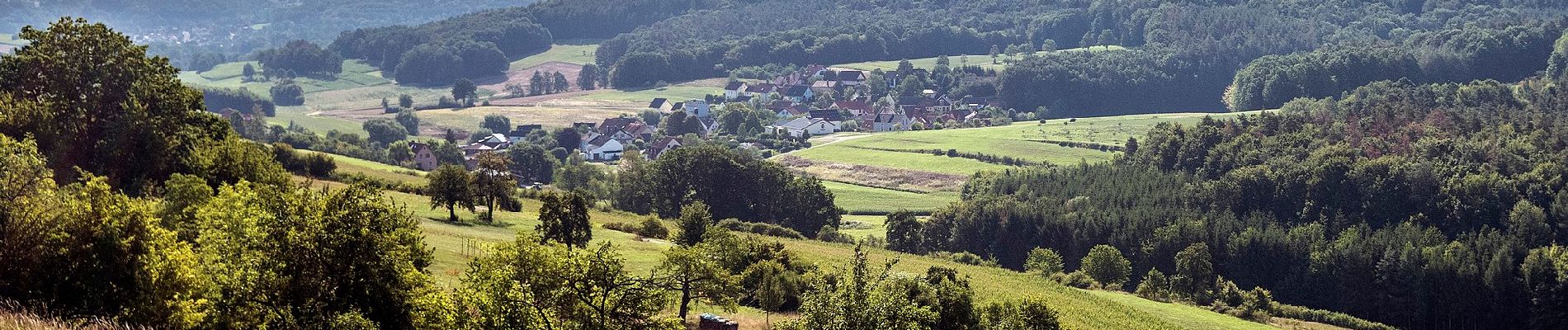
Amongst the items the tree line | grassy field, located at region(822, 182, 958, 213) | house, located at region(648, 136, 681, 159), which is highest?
the tree line

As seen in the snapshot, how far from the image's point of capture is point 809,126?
526ft

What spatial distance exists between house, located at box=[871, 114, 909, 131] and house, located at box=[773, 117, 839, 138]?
4669mm

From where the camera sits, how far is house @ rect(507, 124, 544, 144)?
15638 centimetres

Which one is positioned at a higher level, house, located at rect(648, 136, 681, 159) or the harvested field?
house, located at rect(648, 136, 681, 159)

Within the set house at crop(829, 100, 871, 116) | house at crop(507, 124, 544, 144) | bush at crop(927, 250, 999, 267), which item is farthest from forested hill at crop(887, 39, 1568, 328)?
house at crop(829, 100, 871, 116)

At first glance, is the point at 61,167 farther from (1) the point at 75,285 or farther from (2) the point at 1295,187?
(2) the point at 1295,187

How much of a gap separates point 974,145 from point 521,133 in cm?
5488

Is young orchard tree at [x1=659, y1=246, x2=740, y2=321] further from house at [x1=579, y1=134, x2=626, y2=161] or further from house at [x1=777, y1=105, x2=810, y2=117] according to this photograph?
house at [x1=777, y1=105, x2=810, y2=117]

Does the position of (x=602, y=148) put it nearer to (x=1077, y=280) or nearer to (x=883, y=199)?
(x=883, y=199)

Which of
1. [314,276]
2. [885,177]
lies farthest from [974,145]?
[314,276]

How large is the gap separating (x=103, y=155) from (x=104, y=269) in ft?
78.5

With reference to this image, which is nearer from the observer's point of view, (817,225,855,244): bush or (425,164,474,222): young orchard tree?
(425,164,474,222): young orchard tree

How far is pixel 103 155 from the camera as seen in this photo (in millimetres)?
48531

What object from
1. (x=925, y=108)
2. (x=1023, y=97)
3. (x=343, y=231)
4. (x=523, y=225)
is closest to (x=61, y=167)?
(x=523, y=225)
